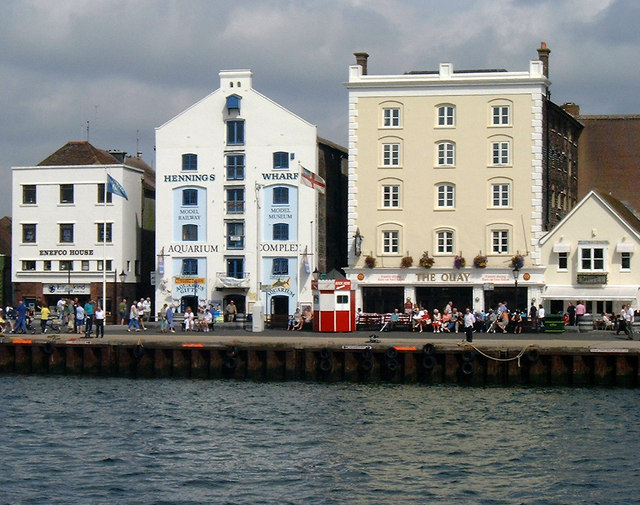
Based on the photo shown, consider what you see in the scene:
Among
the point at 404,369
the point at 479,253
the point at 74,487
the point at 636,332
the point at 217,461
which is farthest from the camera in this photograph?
the point at 479,253

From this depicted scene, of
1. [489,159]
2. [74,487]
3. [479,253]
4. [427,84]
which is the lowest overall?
[74,487]

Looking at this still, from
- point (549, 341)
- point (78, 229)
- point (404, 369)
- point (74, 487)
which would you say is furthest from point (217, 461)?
point (78, 229)

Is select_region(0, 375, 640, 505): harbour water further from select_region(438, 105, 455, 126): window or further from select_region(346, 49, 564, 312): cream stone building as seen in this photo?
select_region(438, 105, 455, 126): window

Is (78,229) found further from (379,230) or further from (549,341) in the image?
(549,341)

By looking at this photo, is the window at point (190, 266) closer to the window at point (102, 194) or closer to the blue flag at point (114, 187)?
the blue flag at point (114, 187)

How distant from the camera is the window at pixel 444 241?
6981 cm

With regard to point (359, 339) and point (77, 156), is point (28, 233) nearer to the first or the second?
point (77, 156)

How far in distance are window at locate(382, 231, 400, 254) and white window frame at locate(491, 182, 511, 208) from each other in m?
5.92

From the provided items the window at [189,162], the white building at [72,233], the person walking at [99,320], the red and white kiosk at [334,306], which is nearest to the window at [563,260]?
the red and white kiosk at [334,306]

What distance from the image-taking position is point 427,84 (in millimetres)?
69625

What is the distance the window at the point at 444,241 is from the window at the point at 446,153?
403 centimetres

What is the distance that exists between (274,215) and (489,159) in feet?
43.1

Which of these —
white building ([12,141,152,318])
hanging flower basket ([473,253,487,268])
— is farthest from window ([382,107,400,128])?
white building ([12,141,152,318])

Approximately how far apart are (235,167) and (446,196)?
1278cm
